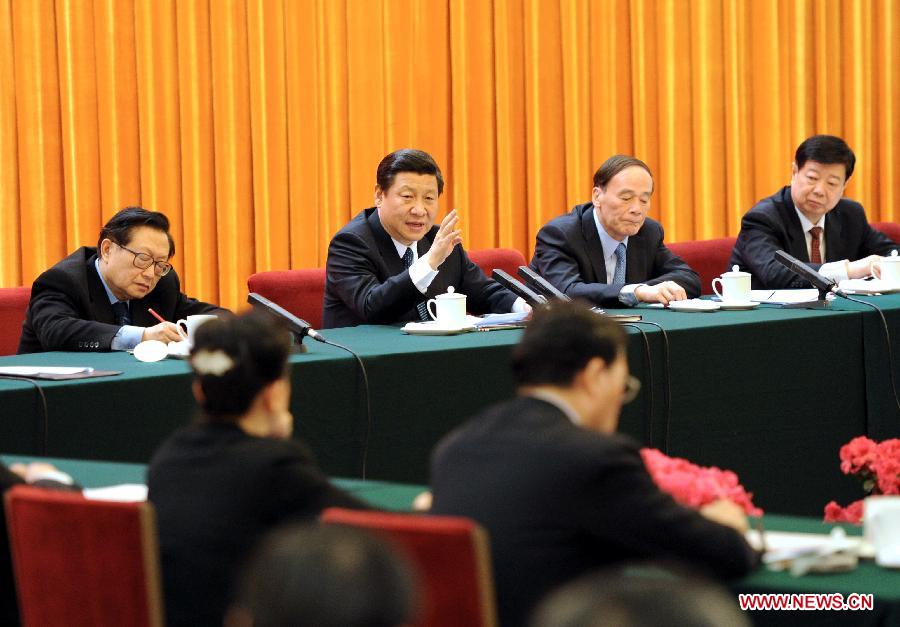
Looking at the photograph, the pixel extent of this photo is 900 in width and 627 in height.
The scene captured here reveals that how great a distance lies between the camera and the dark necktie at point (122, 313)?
3893mm

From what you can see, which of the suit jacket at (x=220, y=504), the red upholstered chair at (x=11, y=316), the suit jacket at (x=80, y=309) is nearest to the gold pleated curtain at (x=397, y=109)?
the red upholstered chair at (x=11, y=316)

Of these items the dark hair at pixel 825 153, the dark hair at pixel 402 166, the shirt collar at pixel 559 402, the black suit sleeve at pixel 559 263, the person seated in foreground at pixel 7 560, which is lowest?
the person seated in foreground at pixel 7 560

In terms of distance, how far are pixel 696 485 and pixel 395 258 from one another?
2.51m

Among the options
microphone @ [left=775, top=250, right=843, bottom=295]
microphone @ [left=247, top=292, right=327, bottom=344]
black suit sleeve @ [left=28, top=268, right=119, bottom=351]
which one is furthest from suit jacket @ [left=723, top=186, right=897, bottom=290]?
black suit sleeve @ [left=28, top=268, right=119, bottom=351]

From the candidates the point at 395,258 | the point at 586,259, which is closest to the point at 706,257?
the point at 586,259

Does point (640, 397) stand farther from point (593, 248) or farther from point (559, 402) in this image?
point (559, 402)

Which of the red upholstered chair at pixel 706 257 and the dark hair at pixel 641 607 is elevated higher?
the red upholstered chair at pixel 706 257

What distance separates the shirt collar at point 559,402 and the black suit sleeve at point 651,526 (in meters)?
0.16

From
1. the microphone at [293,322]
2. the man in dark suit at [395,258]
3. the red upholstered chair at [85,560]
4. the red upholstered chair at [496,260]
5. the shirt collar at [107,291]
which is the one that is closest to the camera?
the red upholstered chair at [85,560]

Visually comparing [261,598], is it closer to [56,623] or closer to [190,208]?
[56,623]

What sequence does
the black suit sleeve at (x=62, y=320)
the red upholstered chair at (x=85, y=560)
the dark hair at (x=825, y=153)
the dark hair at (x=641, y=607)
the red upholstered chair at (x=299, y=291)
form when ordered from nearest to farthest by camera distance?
the dark hair at (x=641, y=607) → the red upholstered chair at (x=85, y=560) → the black suit sleeve at (x=62, y=320) → the red upholstered chair at (x=299, y=291) → the dark hair at (x=825, y=153)

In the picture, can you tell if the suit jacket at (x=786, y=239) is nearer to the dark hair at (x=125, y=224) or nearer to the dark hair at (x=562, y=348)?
the dark hair at (x=125, y=224)

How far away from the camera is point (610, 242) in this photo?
477 centimetres

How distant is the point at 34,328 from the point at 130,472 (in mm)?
1490
